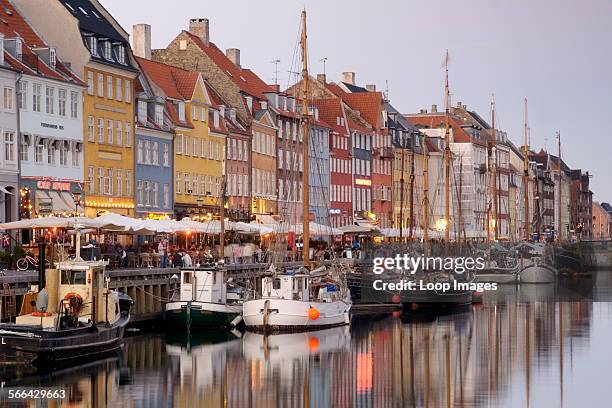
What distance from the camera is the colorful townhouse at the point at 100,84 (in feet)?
251

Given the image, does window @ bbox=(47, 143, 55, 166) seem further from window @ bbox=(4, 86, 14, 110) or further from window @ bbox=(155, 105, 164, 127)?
window @ bbox=(155, 105, 164, 127)

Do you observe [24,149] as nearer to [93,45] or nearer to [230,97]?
[93,45]

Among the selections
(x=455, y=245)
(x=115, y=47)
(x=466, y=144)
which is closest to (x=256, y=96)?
(x=455, y=245)

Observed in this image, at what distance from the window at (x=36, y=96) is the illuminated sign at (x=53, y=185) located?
3.38m

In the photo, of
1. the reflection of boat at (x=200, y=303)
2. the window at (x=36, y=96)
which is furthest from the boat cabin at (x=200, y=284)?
the window at (x=36, y=96)

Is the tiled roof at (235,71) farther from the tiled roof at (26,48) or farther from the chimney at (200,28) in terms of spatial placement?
the tiled roof at (26,48)

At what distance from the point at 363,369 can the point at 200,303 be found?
40.1 ft

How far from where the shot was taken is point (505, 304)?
84375 mm

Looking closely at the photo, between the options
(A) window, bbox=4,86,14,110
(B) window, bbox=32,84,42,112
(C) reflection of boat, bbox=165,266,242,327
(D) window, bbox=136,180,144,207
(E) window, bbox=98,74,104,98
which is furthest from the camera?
(D) window, bbox=136,180,144,207

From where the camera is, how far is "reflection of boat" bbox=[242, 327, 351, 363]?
5178cm

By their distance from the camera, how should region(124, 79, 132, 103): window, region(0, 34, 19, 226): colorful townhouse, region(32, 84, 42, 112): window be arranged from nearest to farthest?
region(0, 34, 19, 226): colorful townhouse
region(32, 84, 42, 112): window
region(124, 79, 132, 103): window

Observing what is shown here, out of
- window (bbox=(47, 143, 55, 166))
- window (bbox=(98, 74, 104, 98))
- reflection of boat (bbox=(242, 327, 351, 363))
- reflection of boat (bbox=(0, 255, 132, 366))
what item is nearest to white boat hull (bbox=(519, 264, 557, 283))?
window (bbox=(98, 74, 104, 98))

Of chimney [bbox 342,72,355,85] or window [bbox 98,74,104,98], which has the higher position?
chimney [bbox 342,72,355,85]

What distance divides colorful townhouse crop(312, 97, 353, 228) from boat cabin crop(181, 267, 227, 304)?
60.5 m
